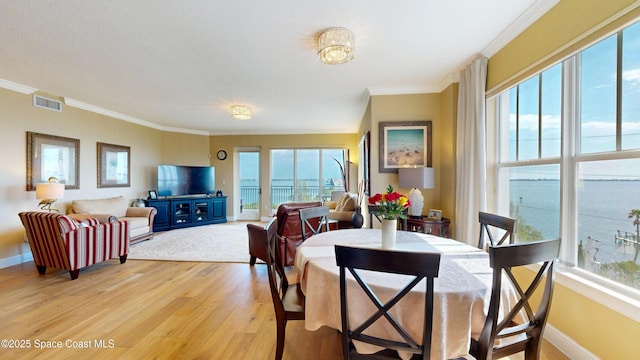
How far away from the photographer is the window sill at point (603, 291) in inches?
56.5

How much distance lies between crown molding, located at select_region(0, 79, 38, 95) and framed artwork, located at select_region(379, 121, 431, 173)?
532cm

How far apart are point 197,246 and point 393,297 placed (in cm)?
443

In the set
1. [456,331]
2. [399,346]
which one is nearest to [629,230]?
[456,331]

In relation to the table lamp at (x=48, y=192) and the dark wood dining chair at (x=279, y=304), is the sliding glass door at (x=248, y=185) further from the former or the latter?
the dark wood dining chair at (x=279, y=304)

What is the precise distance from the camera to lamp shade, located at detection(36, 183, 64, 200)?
3608mm

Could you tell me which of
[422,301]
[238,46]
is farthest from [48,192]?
[422,301]

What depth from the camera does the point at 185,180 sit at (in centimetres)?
661

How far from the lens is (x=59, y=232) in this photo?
118 inches

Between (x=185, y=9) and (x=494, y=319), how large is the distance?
2.82 metres

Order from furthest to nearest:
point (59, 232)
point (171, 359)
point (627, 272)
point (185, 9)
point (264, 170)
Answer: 1. point (264, 170)
2. point (59, 232)
3. point (185, 9)
4. point (171, 359)
5. point (627, 272)

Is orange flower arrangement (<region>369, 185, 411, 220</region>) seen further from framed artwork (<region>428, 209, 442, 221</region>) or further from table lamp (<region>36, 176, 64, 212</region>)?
table lamp (<region>36, 176, 64, 212</region>)

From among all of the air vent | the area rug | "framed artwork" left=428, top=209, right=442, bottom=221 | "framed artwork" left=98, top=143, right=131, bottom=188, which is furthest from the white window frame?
"framed artwork" left=98, top=143, right=131, bottom=188

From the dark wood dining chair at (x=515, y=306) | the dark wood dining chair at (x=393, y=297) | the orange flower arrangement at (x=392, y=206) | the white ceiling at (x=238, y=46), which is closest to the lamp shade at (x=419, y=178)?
the white ceiling at (x=238, y=46)

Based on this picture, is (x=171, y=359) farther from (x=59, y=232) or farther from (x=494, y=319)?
(x=59, y=232)
